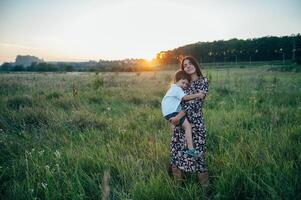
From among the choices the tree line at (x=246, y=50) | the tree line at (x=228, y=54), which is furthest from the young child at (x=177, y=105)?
the tree line at (x=246, y=50)

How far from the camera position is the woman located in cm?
299

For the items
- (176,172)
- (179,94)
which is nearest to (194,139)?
(176,172)

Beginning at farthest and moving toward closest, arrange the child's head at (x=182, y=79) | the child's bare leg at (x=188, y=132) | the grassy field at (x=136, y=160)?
the child's head at (x=182, y=79) < the child's bare leg at (x=188, y=132) < the grassy field at (x=136, y=160)

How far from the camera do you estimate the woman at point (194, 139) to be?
118 inches

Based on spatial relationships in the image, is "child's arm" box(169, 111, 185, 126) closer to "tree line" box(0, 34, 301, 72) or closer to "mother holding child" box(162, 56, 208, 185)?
"mother holding child" box(162, 56, 208, 185)

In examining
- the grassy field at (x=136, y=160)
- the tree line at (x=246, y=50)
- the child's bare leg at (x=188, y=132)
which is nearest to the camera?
the grassy field at (x=136, y=160)

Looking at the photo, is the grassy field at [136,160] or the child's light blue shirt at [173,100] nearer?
the grassy field at [136,160]

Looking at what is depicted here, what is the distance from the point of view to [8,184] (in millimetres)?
3145

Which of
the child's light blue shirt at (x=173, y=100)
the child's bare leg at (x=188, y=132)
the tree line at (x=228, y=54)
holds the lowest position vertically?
the child's bare leg at (x=188, y=132)

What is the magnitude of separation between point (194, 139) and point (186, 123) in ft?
0.78

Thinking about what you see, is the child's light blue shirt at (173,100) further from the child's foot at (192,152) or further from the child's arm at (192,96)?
the child's foot at (192,152)

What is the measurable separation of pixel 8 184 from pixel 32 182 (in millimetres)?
400

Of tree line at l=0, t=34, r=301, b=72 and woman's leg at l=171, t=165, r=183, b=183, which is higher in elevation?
tree line at l=0, t=34, r=301, b=72

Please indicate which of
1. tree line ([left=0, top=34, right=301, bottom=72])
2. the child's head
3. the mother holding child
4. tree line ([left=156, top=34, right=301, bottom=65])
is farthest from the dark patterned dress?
tree line ([left=156, top=34, right=301, bottom=65])
